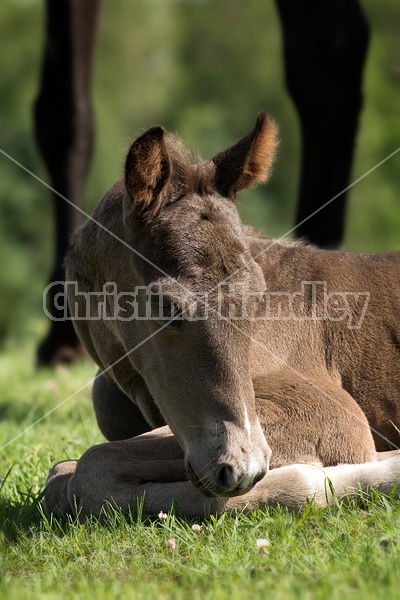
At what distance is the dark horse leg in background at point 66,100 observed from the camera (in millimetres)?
7969

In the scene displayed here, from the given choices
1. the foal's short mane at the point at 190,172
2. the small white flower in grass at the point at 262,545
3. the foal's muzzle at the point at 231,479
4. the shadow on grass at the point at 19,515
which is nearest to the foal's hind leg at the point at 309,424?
the foal's muzzle at the point at 231,479

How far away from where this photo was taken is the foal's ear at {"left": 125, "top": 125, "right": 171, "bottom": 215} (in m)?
3.78

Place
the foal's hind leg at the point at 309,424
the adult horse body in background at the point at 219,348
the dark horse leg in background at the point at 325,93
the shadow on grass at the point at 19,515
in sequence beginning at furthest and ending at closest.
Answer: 1. the dark horse leg in background at the point at 325,93
2. the foal's hind leg at the point at 309,424
3. the shadow on grass at the point at 19,515
4. the adult horse body in background at the point at 219,348

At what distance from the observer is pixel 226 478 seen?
10.8ft

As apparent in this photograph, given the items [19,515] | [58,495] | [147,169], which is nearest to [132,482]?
[58,495]

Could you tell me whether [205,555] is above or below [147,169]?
below

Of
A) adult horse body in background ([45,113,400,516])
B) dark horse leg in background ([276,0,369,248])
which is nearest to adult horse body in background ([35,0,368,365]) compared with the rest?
dark horse leg in background ([276,0,369,248])

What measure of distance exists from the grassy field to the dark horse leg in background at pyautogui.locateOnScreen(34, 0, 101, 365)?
171 inches

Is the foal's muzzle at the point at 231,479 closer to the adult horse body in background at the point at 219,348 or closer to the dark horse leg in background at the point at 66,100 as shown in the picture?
the adult horse body in background at the point at 219,348

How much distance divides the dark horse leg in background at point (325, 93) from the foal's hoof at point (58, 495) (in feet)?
8.12

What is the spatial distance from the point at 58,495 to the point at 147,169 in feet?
4.72

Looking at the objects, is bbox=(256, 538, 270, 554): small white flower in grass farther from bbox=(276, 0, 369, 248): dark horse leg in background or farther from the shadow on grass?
bbox=(276, 0, 369, 248): dark horse leg in background

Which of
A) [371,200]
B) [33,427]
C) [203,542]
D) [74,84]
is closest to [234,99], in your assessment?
[371,200]

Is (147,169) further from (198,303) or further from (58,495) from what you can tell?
(58,495)
